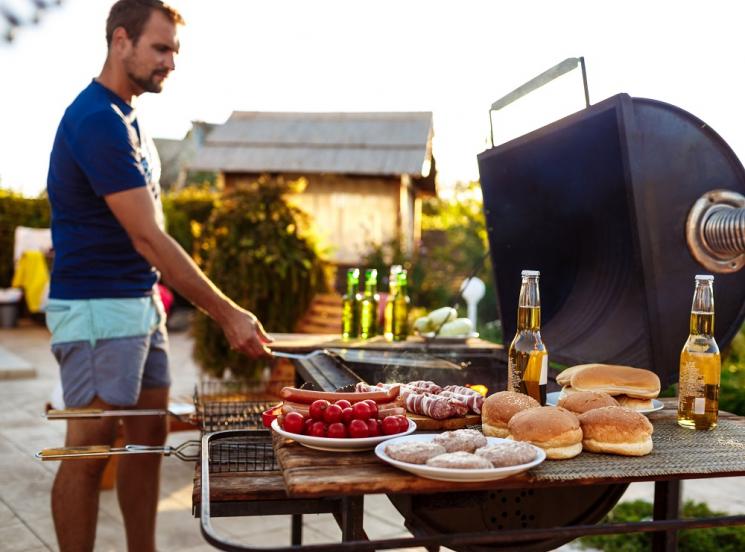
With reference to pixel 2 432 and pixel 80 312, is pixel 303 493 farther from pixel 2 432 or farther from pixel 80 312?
pixel 2 432

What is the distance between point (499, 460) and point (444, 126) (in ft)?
48.8

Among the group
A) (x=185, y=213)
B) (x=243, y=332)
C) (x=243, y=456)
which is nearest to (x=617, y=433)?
(x=243, y=456)

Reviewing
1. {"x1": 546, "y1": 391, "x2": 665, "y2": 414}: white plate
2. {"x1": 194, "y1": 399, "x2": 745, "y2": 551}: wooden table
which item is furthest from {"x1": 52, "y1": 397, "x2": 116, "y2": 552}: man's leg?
{"x1": 546, "y1": 391, "x2": 665, "y2": 414}: white plate

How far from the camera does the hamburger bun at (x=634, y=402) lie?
6.27 ft

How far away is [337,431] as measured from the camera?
1.46 m

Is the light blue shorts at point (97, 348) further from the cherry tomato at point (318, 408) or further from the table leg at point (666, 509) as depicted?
the table leg at point (666, 509)

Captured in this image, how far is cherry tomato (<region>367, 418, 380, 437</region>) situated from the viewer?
148 cm

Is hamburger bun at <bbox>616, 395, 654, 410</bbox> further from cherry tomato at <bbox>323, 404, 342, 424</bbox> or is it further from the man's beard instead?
the man's beard

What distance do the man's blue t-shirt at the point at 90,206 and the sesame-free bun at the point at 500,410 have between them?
4.91 feet

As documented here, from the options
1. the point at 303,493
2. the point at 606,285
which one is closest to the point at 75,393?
the point at 303,493

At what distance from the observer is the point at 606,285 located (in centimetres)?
278

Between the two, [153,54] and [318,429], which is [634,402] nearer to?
[318,429]

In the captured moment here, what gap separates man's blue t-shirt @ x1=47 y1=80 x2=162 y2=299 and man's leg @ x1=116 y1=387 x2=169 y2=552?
524 mm

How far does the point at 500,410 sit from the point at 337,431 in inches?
15.8
